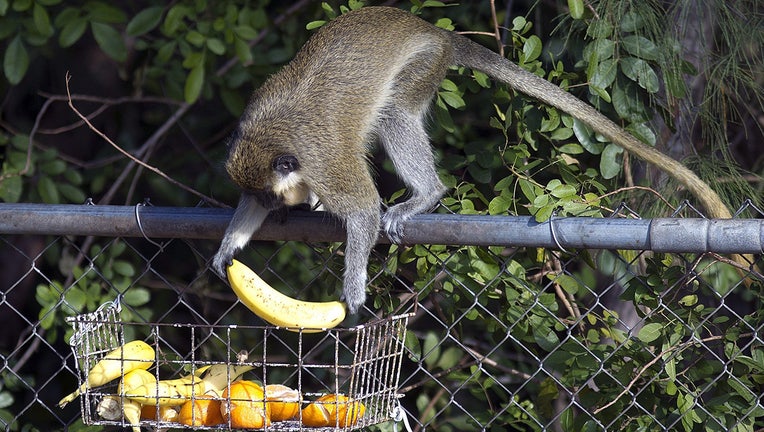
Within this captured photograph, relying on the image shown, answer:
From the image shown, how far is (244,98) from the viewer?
388 cm

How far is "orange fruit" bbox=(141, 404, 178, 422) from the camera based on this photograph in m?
1.97

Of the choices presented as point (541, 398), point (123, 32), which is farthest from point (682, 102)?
point (123, 32)

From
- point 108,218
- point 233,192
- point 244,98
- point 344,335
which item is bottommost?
point 344,335

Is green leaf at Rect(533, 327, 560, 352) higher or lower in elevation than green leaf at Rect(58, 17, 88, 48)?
lower

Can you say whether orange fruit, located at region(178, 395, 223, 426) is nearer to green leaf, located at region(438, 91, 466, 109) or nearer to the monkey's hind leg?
the monkey's hind leg

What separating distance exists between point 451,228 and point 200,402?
65 cm

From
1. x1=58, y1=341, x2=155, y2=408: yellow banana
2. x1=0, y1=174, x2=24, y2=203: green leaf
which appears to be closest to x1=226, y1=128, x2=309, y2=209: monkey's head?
x1=58, y1=341, x2=155, y2=408: yellow banana

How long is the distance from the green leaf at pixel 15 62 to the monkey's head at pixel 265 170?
1.11m

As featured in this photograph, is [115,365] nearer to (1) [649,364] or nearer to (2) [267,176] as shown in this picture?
(2) [267,176]

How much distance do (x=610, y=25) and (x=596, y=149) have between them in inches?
14.3

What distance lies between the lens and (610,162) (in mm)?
2744

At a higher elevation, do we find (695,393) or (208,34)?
(208,34)

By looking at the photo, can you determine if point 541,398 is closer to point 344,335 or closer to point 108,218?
point 344,335

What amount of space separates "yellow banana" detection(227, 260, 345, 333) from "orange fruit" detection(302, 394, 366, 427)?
0.15 metres
